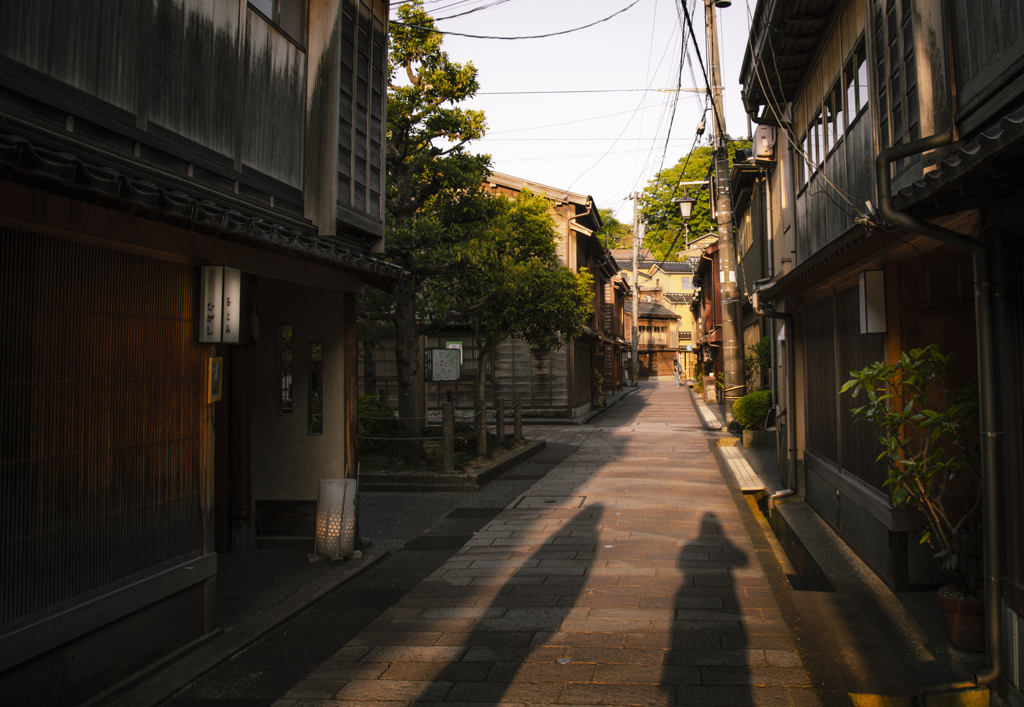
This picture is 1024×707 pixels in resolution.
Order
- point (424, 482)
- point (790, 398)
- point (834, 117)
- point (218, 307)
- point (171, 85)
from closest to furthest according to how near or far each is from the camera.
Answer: point (218, 307) < point (171, 85) < point (834, 117) < point (790, 398) < point (424, 482)

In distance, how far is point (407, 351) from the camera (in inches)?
598

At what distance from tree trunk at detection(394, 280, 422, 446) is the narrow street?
15.5ft

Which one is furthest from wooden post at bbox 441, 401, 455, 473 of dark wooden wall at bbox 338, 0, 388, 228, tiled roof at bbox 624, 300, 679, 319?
tiled roof at bbox 624, 300, 679, 319

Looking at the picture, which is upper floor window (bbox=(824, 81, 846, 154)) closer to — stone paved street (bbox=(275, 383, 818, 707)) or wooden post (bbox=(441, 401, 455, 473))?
stone paved street (bbox=(275, 383, 818, 707))

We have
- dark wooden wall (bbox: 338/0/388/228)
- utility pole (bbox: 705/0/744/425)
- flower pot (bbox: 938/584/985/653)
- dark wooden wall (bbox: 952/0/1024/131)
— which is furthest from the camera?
utility pole (bbox: 705/0/744/425)

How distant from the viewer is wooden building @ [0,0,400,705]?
4.25 m

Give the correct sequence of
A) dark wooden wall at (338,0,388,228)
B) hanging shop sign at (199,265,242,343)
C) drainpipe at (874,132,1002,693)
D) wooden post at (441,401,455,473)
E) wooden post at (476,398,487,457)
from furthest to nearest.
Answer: wooden post at (476,398,487,457) → wooden post at (441,401,455,473) → dark wooden wall at (338,0,388,228) → hanging shop sign at (199,265,242,343) → drainpipe at (874,132,1002,693)

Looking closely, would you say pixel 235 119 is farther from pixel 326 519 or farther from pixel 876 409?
pixel 876 409

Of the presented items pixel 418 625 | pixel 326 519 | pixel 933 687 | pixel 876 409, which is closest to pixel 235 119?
pixel 326 519

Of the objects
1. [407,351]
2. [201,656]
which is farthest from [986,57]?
A: [407,351]

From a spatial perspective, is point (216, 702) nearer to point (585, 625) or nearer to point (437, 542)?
point (585, 625)

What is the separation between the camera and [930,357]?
5523mm

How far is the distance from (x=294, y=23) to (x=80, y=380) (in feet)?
17.7

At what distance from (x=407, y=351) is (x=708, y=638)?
1052 cm
